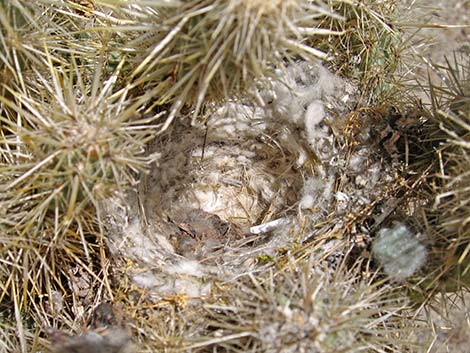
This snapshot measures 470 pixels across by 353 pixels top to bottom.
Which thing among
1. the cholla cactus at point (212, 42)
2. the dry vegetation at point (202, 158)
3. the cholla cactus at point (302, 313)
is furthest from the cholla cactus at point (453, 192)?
the cholla cactus at point (212, 42)

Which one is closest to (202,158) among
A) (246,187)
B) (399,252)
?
(246,187)

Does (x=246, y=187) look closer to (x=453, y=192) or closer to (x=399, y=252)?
(x=399, y=252)

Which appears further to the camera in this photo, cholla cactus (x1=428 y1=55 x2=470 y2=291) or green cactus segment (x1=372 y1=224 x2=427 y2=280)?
green cactus segment (x1=372 y1=224 x2=427 y2=280)

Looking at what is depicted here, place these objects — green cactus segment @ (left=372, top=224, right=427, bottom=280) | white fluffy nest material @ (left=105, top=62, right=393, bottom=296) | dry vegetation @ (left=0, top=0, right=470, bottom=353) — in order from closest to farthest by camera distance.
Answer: dry vegetation @ (left=0, top=0, right=470, bottom=353), green cactus segment @ (left=372, top=224, right=427, bottom=280), white fluffy nest material @ (left=105, top=62, right=393, bottom=296)

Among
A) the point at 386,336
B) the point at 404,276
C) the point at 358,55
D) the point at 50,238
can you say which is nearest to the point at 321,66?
the point at 358,55

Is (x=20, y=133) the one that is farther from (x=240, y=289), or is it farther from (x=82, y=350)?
(x=240, y=289)

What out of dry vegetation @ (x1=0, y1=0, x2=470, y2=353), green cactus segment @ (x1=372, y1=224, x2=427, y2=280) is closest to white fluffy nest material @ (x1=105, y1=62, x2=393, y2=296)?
dry vegetation @ (x1=0, y1=0, x2=470, y2=353)

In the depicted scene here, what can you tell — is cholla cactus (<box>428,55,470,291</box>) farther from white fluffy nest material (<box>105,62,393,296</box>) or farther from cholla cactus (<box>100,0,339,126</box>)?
cholla cactus (<box>100,0,339,126</box>)
